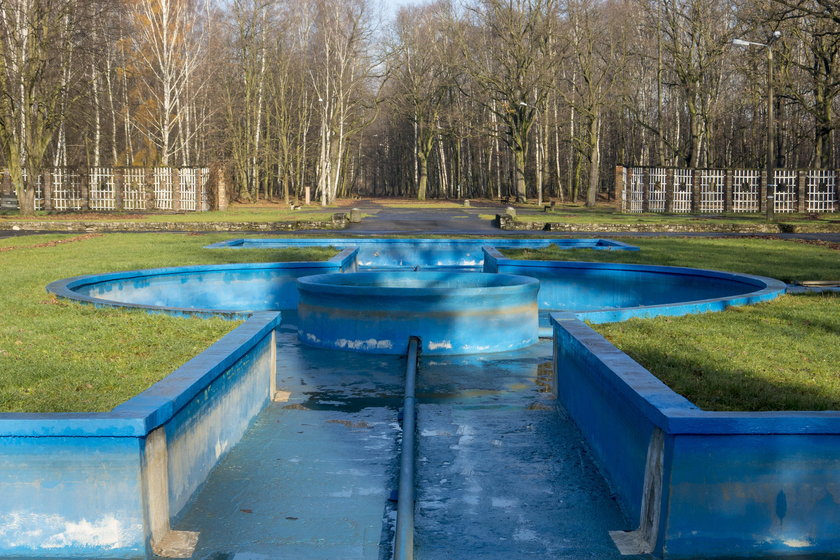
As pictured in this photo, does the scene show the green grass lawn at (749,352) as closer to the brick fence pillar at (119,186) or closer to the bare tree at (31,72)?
the bare tree at (31,72)

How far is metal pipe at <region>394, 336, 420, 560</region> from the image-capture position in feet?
14.0

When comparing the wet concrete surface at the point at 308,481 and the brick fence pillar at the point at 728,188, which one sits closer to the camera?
the wet concrete surface at the point at 308,481

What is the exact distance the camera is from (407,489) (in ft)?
16.3

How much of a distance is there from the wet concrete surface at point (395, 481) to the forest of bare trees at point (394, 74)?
31.9 m

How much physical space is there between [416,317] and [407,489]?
15.5ft

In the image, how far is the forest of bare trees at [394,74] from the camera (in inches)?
1626

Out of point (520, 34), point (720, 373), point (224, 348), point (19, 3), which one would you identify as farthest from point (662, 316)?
point (520, 34)

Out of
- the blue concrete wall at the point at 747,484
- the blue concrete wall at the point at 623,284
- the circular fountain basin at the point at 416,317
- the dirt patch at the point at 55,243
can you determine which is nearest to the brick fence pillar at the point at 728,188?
the dirt patch at the point at 55,243

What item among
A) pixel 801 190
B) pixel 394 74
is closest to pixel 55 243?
pixel 801 190

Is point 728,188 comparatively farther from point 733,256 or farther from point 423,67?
point 733,256

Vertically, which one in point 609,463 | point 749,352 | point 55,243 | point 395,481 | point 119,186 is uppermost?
point 119,186

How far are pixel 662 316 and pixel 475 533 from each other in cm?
508

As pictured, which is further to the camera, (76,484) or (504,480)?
(504,480)

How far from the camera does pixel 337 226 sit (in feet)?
102
